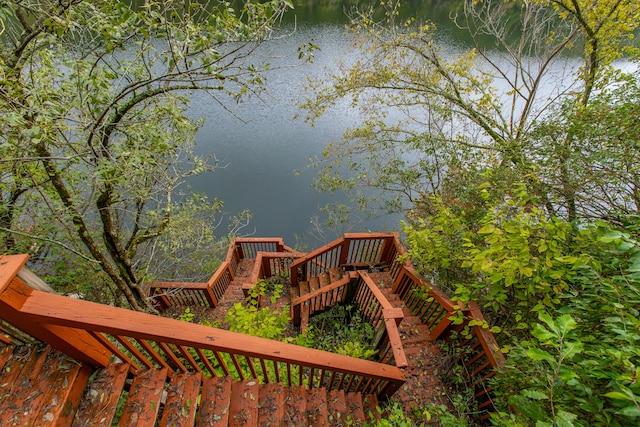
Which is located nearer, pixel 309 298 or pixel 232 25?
pixel 232 25

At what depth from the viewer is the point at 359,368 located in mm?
2275

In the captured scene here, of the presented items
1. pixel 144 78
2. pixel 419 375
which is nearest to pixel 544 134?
pixel 419 375

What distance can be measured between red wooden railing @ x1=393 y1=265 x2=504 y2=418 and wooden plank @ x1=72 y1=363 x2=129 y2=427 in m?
2.80

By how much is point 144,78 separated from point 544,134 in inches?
212

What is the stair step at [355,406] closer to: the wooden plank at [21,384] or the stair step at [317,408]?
the stair step at [317,408]

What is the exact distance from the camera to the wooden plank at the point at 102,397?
1.56 meters

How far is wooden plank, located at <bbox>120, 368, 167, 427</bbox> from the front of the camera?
5.49 ft

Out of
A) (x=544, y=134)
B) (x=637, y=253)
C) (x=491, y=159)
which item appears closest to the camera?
(x=637, y=253)

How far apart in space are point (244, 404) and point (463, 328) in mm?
2512

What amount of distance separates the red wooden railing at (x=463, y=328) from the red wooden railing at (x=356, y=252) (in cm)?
92

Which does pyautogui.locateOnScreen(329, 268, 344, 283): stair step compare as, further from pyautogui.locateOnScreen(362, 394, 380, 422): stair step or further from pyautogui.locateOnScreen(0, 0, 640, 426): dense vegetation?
pyautogui.locateOnScreen(362, 394, 380, 422): stair step

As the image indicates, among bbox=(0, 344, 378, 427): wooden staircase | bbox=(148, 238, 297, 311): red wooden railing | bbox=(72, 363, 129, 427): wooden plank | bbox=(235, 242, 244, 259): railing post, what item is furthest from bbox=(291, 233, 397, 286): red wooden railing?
bbox=(72, 363, 129, 427): wooden plank

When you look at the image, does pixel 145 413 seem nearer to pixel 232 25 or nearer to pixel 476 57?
pixel 232 25

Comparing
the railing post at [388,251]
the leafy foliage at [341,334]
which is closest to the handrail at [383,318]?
the leafy foliage at [341,334]
